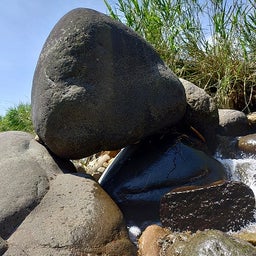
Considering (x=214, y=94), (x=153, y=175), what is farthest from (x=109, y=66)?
(x=214, y=94)

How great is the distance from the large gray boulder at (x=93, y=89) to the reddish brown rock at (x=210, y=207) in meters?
0.77

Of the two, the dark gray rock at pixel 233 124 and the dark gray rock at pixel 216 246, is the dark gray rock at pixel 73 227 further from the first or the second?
the dark gray rock at pixel 233 124

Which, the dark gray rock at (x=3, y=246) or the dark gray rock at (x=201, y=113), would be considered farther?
the dark gray rock at (x=201, y=113)

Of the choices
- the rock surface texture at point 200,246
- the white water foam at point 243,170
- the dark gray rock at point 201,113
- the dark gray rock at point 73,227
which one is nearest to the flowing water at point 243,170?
the white water foam at point 243,170

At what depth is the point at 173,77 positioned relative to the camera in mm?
3602

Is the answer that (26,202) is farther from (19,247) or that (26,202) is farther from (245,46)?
(245,46)

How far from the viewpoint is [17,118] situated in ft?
35.7

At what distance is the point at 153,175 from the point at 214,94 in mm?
3232

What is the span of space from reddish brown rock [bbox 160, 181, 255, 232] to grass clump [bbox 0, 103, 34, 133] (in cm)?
713

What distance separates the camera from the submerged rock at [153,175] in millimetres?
3119

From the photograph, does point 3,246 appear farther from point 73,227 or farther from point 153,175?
point 153,175

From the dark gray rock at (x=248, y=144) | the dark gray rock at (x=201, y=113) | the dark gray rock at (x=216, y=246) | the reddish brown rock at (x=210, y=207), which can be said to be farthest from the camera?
the dark gray rock at (x=248, y=144)

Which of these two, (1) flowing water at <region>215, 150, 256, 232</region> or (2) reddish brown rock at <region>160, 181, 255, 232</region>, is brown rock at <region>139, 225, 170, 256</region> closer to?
(2) reddish brown rock at <region>160, 181, 255, 232</region>

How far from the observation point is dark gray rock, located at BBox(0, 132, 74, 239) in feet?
8.38
